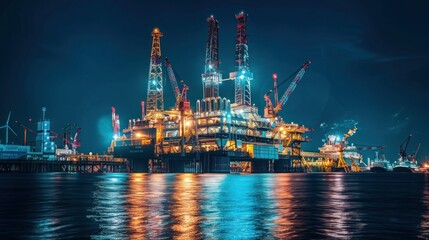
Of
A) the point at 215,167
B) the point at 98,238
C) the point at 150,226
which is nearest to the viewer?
the point at 98,238

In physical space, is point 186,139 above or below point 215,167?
above

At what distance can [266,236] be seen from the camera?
18.7 meters

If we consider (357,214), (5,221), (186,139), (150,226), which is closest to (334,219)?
(357,214)

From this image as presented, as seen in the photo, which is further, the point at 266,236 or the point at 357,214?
the point at 357,214

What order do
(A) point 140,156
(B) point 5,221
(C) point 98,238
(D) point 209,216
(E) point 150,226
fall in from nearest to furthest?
(C) point 98,238 < (E) point 150,226 < (B) point 5,221 < (D) point 209,216 < (A) point 140,156

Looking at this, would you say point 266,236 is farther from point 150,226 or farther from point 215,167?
point 215,167

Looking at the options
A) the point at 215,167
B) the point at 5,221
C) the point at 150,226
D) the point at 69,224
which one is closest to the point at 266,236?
the point at 150,226

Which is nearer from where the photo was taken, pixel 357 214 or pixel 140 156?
pixel 357 214

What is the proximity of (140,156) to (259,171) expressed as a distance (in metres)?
52.5

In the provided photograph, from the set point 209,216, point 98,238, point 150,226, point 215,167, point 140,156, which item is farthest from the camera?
point 140,156

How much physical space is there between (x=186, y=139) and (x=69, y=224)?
16863 centimetres

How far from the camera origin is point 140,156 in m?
190

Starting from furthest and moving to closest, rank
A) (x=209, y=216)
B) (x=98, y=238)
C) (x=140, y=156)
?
(x=140, y=156), (x=209, y=216), (x=98, y=238)

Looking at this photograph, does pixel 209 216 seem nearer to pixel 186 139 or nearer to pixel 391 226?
pixel 391 226
